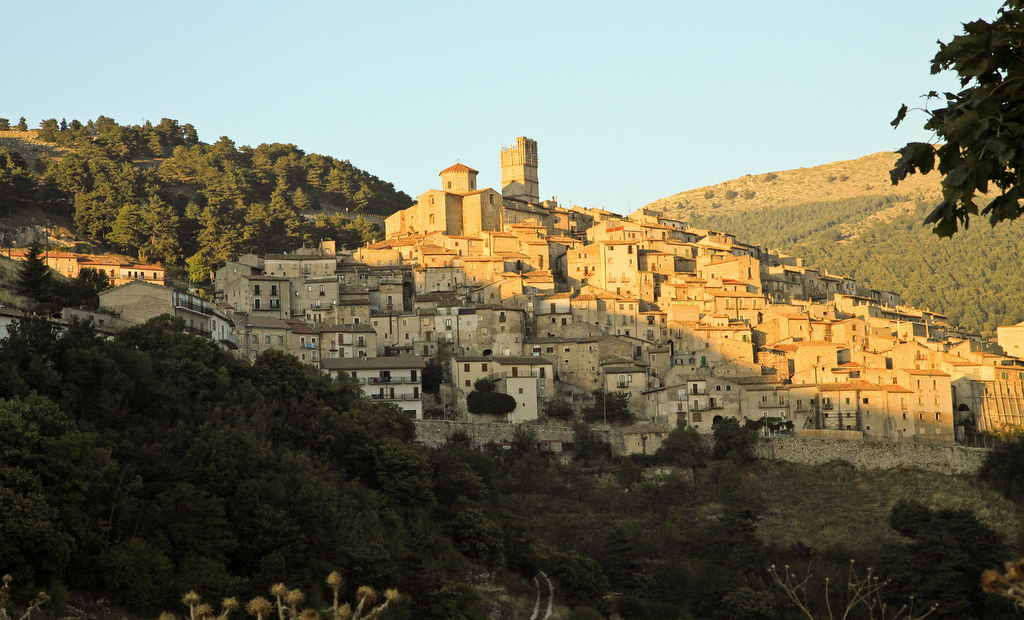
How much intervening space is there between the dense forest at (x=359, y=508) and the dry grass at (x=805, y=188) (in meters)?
134

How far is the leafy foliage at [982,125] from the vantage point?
592 centimetres

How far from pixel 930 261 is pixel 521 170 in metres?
45.4

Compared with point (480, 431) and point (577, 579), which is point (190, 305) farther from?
point (577, 579)

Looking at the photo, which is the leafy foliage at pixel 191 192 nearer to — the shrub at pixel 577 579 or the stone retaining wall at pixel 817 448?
the stone retaining wall at pixel 817 448

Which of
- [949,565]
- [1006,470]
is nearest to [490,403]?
[949,565]

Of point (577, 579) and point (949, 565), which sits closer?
point (577, 579)

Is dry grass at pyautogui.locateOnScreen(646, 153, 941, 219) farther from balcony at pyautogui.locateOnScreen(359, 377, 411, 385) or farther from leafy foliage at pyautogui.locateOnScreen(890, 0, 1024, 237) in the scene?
leafy foliage at pyautogui.locateOnScreen(890, 0, 1024, 237)

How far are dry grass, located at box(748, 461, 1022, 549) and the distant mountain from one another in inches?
598

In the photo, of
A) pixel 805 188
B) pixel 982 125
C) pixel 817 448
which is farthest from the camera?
pixel 805 188

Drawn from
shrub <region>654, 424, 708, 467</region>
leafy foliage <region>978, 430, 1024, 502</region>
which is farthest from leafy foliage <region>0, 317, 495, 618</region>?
leafy foliage <region>978, 430, 1024, 502</region>

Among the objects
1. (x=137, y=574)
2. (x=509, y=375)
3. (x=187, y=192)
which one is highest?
(x=187, y=192)

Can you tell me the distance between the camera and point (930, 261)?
117188mm

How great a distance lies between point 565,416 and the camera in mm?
56719

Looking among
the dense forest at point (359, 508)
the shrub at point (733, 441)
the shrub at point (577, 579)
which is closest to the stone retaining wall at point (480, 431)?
the dense forest at point (359, 508)
